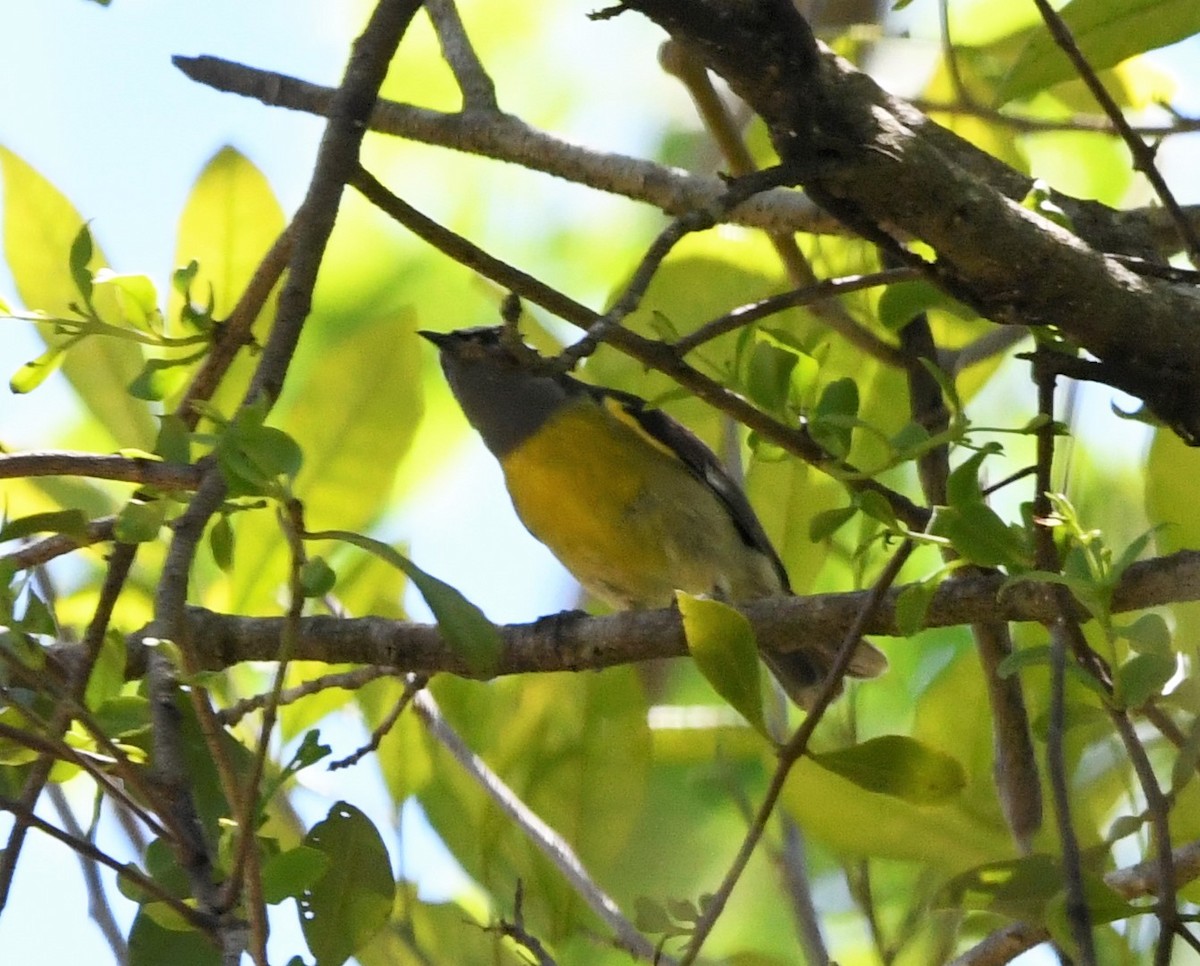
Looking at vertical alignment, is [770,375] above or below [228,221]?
below

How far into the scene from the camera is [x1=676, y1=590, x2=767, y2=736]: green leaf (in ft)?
4.05

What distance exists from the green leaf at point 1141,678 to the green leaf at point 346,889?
67 centimetres

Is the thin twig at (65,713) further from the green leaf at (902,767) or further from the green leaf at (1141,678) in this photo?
the green leaf at (1141,678)

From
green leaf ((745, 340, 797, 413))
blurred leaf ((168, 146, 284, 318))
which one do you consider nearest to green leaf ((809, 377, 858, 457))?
green leaf ((745, 340, 797, 413))

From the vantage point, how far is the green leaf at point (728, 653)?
4.05 feet

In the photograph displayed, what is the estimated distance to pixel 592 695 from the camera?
1971mm

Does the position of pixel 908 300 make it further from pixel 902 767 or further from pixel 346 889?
pixel 346 889

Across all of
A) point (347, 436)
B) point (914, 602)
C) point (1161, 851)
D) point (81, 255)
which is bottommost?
point (1161, 851)

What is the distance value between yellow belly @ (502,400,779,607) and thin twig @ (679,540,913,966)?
5.95 feet

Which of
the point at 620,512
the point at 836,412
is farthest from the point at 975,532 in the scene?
the point at 620,512

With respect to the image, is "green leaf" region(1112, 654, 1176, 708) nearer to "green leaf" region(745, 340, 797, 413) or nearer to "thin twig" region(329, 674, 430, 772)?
"green leaf" region(745, 340, 797, 413)

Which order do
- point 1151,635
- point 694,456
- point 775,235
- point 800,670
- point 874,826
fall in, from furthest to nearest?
point 800,670 → point 694,456 → point 775,235 → point 874,826 → point 1151,635

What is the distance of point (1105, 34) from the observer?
1642 mm

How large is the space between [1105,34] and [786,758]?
3.00 ft
